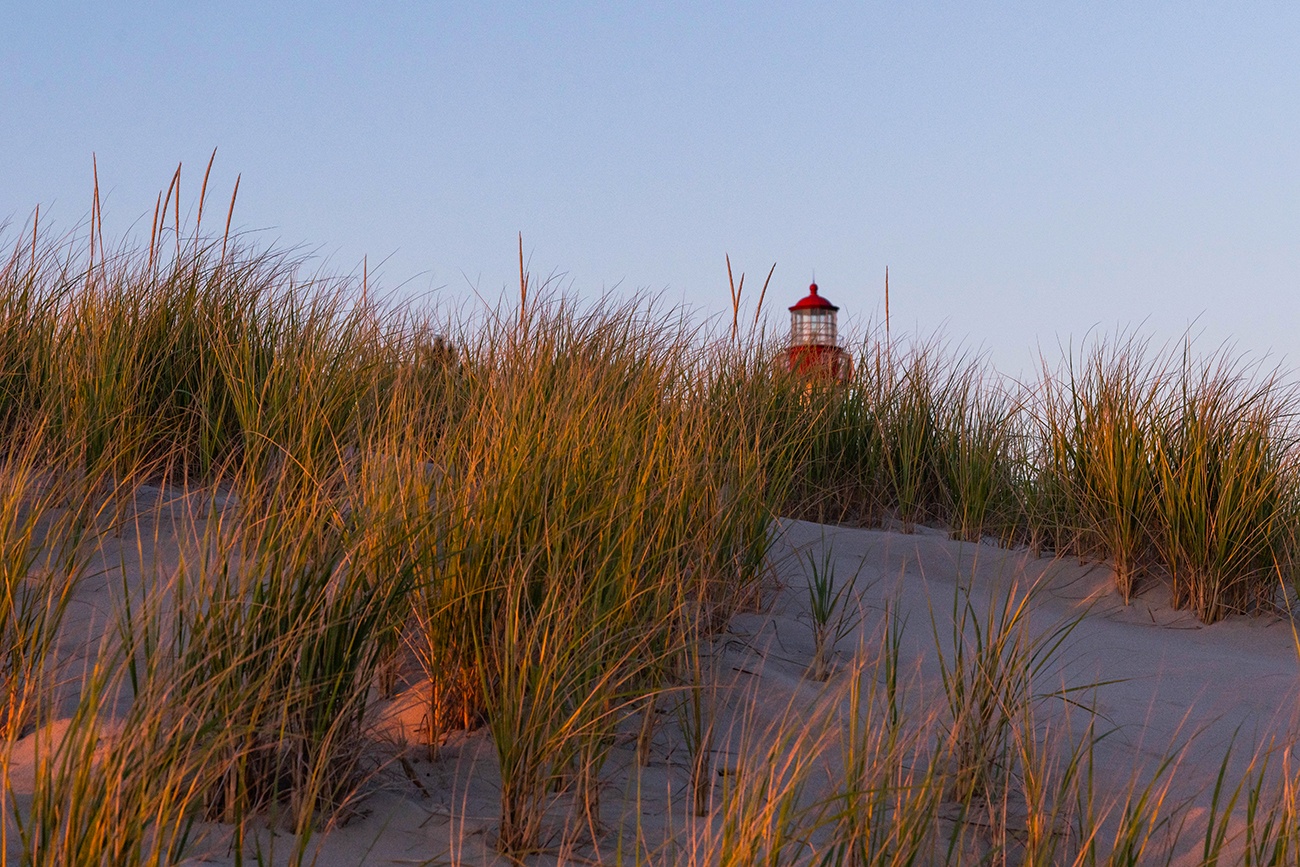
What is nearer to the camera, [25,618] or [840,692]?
[25,618]

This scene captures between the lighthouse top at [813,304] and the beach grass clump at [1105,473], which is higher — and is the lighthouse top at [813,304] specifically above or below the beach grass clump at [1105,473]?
above

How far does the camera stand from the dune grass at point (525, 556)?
1.61 m

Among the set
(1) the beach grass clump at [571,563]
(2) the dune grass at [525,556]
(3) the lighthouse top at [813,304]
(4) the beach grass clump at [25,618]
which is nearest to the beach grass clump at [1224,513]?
(2) the dune grass at [525,556]

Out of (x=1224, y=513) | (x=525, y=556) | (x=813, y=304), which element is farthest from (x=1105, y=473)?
(x=813, y=304)

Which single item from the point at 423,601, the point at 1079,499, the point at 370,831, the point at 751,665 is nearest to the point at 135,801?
the point at 370,831

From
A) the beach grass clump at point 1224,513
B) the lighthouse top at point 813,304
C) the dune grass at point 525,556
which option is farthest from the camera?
the lighthouse top at point 813,304

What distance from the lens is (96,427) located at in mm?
2928

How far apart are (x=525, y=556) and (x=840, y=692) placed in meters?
0.68

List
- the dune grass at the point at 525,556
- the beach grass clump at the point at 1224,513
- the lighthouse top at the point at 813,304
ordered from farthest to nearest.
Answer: the lighthouse top at the point at 813,304
the beach grass clump at the point at 1224,513
the dune grass at the point at 525,556

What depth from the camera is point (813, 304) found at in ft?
35.4

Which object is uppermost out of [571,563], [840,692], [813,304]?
[813,304]

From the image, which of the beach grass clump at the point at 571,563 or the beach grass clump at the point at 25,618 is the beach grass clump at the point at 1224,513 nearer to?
the beach grass clump at the point at 571,563

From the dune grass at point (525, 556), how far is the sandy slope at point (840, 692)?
0.15 ft

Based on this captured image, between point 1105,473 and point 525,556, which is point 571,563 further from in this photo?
point 1105,473
